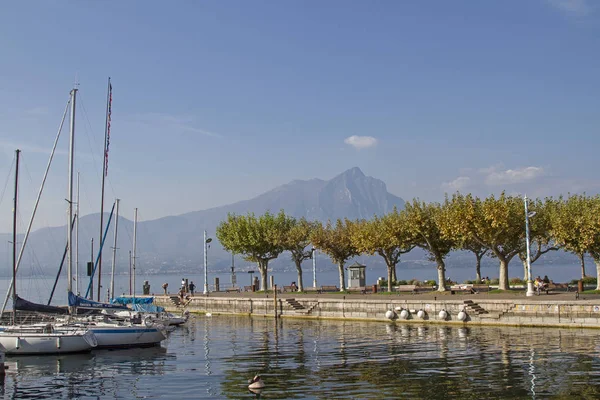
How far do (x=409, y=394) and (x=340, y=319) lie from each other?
107ft

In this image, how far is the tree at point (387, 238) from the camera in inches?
2594

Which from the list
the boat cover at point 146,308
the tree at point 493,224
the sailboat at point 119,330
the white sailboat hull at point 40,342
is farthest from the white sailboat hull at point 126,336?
the tree at point 493,224

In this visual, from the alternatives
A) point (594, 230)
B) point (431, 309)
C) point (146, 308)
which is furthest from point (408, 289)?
point (146, 308)

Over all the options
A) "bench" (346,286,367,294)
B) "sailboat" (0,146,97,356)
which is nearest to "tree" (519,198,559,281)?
"bench" (346,286,367,294)

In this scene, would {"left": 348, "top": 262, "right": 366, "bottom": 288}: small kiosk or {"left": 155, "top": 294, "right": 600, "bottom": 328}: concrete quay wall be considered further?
{"left": 348, "top": 262, "right": 366, "bottom": 288}: small kiosk

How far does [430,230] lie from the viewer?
213ft

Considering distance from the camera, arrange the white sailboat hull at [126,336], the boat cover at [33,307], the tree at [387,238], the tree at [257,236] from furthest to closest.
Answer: the tree at [257,236], the tree at [387,238], the boat cover at [33,307], the white sailboat hull at [126,336]

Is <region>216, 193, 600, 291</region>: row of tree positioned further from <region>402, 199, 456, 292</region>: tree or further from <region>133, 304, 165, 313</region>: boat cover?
<region>133, 304, 165, 313</region>: boat cover

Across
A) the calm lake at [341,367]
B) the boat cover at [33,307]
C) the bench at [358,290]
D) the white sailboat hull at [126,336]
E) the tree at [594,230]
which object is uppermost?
the tree at [594,230]

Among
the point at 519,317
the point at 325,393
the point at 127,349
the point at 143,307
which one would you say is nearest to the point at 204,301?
the point at 143,307

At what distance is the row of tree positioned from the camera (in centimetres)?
5406

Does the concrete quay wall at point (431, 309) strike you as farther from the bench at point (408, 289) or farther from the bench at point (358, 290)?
the bench at point (408, 289)

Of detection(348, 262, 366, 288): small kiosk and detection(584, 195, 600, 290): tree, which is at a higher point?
detection(584, 195, 600, 290): tree

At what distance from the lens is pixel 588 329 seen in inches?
1694
